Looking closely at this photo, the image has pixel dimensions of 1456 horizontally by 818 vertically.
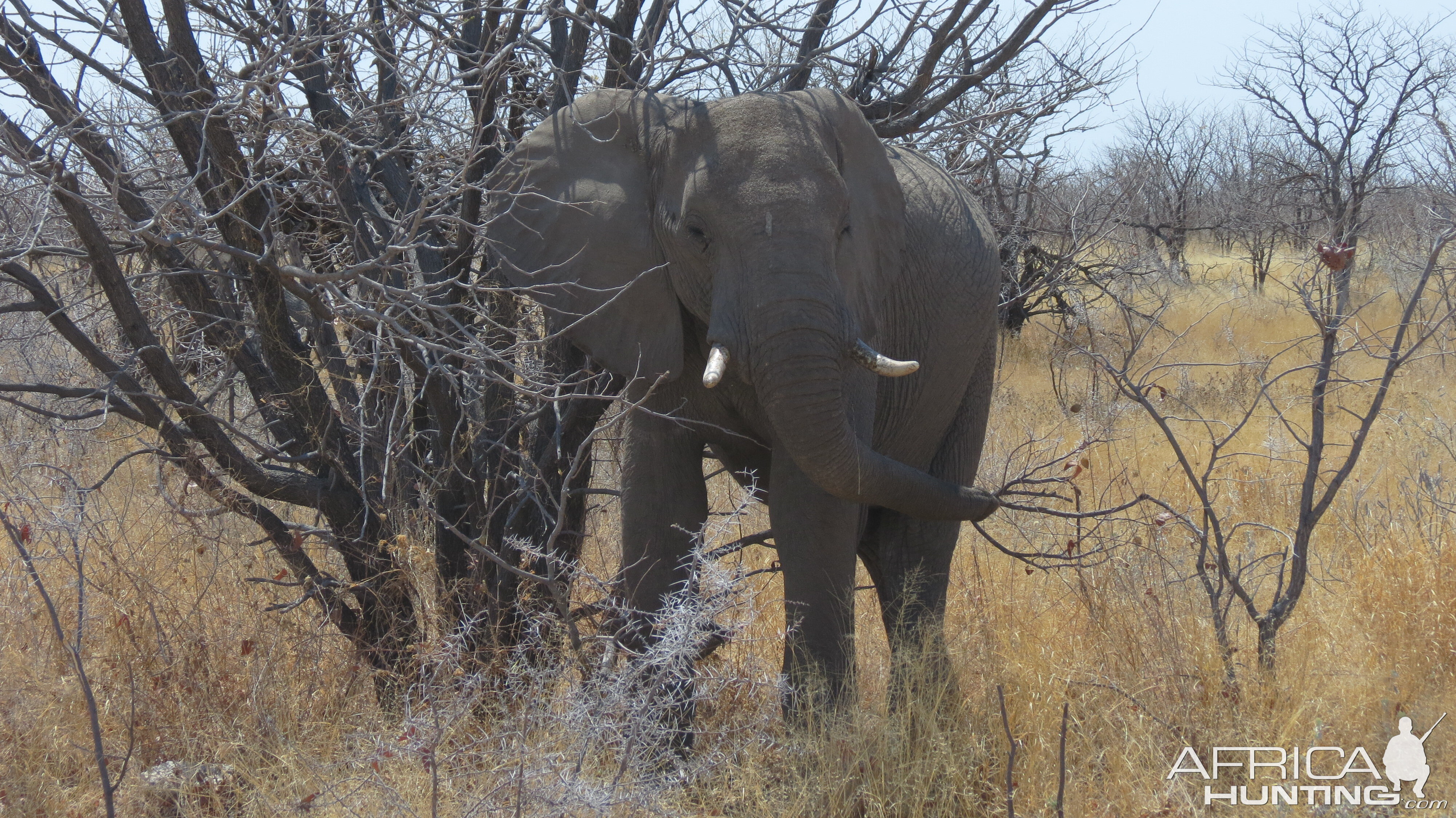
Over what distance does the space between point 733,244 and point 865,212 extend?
625 millimetres

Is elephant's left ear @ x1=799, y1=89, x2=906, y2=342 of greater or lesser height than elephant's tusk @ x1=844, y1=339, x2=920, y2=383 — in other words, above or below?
above

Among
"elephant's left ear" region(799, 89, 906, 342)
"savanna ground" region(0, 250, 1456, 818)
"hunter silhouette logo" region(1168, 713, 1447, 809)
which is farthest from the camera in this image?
"elephant's left ear" region(799, 89, 906, 342)

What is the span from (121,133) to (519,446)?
186 centimetres

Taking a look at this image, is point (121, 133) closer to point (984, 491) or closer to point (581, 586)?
point (581, 586)

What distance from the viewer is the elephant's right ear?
13.0 feet

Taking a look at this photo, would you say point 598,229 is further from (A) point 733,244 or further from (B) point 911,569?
(B) point 911,569

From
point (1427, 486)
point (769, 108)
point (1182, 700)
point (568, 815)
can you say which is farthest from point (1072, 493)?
point (568, 815)

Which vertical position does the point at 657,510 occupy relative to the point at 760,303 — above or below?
below

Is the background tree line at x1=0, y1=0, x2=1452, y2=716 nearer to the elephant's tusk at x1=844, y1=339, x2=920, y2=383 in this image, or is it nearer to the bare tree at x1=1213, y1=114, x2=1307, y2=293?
the elephant's tusk at x1=844, y1=339, x2=920, y2=383

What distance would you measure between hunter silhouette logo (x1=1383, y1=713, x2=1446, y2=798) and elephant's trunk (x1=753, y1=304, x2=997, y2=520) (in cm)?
167

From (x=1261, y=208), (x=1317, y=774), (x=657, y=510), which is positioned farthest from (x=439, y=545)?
(x=1261, y=208)

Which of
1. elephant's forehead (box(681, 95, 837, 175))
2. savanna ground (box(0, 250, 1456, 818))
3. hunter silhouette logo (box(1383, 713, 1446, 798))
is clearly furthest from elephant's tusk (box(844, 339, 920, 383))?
hunter silhouette logo (box(1383, 713, 1446, 798))

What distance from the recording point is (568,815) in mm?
3174

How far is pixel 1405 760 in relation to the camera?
351cm
